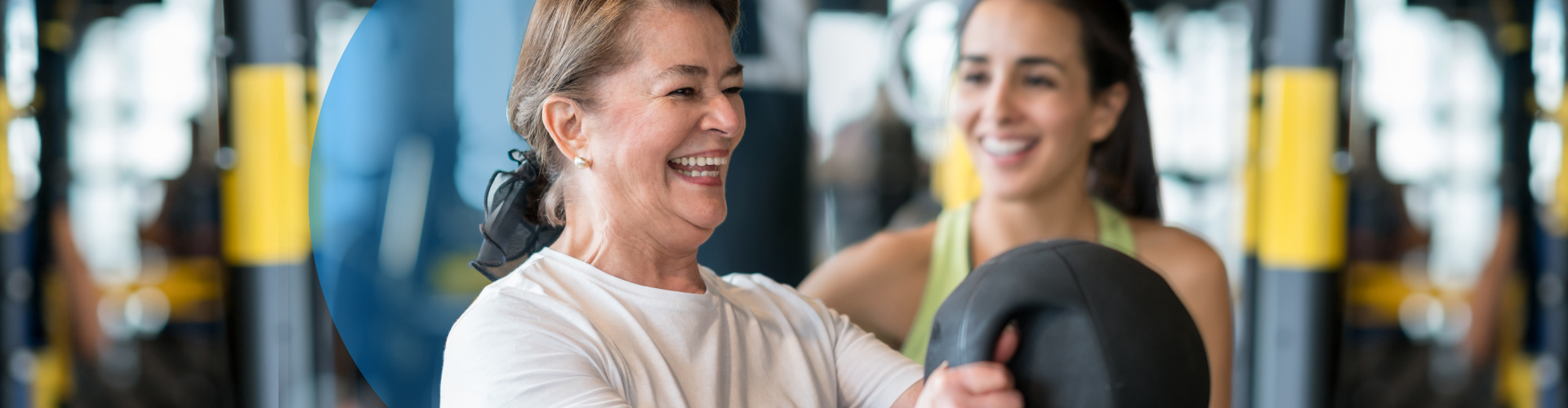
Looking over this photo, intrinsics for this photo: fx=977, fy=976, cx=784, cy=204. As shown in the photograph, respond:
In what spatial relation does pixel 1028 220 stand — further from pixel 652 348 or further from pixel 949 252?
pixel 652 348

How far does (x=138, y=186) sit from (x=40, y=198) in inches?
6.8

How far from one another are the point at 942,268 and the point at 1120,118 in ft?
1.28

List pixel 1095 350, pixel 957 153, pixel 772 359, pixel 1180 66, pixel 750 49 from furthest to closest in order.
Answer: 1. pixel 1180 66
2. pixel 957 153
3. pixel 750 49
4. pixel 772 359
5. pixel 1095 350

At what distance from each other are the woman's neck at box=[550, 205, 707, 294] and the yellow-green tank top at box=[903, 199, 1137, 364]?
0.52 m

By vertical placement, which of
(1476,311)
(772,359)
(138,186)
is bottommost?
(1476,311)

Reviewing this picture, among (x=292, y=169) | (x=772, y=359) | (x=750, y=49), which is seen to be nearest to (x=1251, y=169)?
(x=750, y=49)

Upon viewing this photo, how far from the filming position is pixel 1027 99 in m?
1.45

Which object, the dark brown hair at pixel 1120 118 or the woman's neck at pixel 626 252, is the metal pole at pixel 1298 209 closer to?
the dark brown hair at pixel 1120 118

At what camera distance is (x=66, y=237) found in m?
1.97

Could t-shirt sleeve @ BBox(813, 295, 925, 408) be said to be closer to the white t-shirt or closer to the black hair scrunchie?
the white t-shirt

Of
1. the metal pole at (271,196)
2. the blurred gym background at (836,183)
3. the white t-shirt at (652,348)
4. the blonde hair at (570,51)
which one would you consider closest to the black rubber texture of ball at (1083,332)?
the white t-shirt at (652,348)

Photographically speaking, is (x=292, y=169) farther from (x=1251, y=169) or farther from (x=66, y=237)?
(x=1251, y=169)

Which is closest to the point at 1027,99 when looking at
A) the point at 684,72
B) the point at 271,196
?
the point at 684,72

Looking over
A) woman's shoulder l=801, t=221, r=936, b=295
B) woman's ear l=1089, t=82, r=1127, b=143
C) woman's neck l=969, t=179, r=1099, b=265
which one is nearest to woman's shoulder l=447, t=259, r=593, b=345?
woman's shoulder l=801, t=221, r=936, b=295
